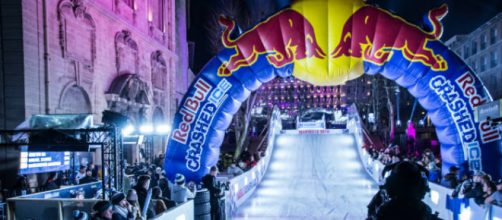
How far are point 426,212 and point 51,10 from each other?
16929 millimetres

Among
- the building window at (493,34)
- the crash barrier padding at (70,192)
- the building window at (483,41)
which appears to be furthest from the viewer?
the building window at (483,41)

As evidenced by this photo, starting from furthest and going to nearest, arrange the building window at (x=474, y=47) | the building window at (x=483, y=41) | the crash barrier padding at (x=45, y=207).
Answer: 1. the building window at (x=474, y=47)
2. the building window at (x=483, y=41)
3. the crash barrier padding at (x=45, y=207)

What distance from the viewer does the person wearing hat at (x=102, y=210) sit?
5461mm

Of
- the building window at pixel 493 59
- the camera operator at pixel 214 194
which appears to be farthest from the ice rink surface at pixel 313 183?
the building window at pixel 493 59

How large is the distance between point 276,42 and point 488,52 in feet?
148

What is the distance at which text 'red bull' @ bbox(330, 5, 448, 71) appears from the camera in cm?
996

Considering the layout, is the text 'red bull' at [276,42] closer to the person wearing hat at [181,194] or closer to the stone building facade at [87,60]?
the person wearing hat at [181,194]

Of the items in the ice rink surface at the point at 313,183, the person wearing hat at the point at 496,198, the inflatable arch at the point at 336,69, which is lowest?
the ice rink surface at the point at 313,183

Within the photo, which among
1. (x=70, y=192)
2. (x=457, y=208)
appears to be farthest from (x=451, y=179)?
(x=70, y=192)

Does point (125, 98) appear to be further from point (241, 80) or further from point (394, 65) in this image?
→ point (394, 65)

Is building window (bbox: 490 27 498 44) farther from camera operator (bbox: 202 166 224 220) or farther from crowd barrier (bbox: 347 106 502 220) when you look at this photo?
camera operator (bbox: 202 166 224 220)

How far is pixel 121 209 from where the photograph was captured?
5863 mm

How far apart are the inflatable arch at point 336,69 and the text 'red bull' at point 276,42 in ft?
0.08

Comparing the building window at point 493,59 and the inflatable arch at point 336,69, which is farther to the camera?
the building window at point 493,59
